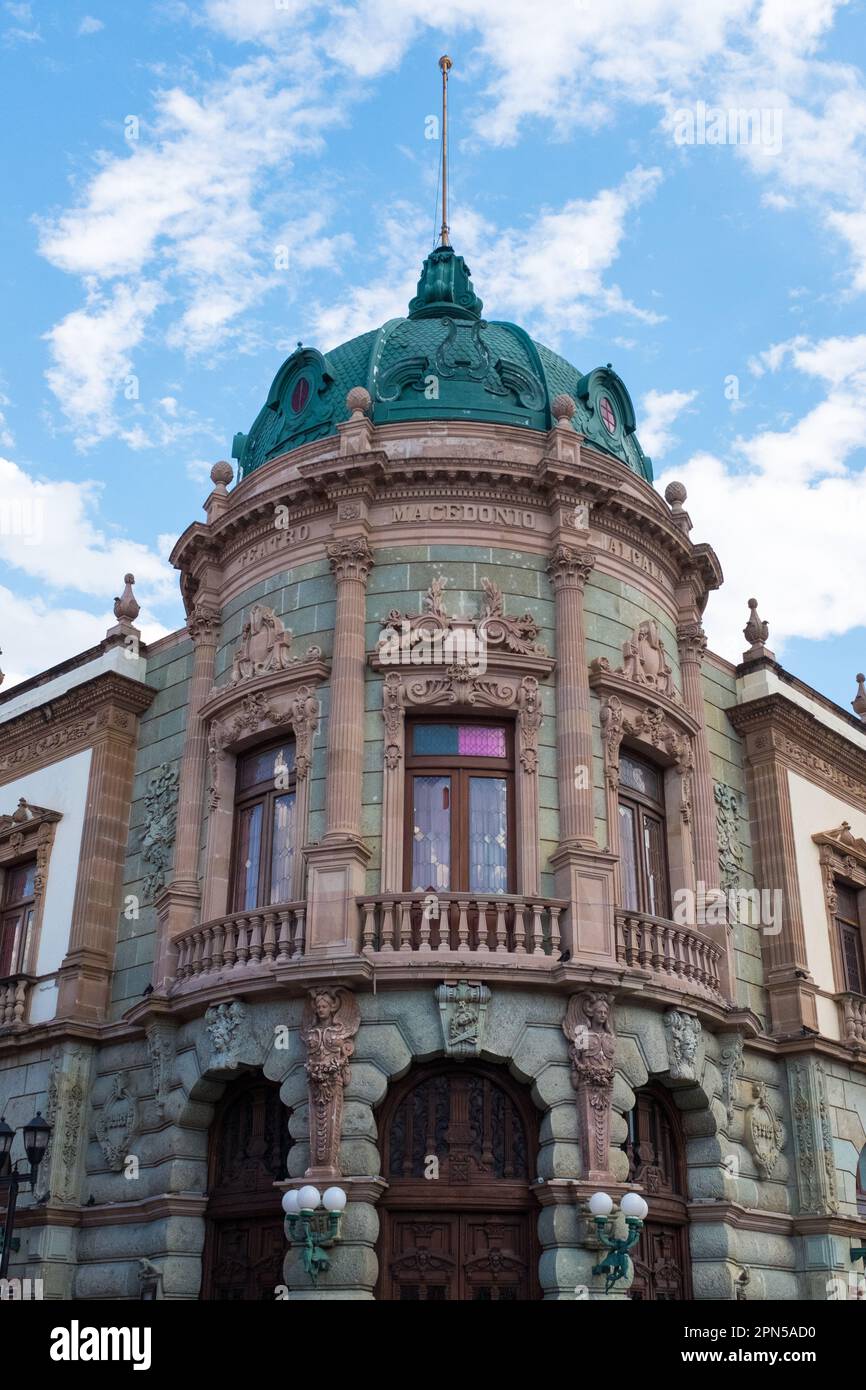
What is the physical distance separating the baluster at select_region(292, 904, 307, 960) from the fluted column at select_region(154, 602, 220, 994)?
2568 millimetres

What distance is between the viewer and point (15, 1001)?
2377cm

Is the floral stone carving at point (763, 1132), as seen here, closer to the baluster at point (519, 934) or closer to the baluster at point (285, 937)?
the baluster at point (519, 934)

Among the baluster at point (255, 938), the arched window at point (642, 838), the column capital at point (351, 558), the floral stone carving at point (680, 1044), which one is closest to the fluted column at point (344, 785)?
the column capital at point (351, 558)

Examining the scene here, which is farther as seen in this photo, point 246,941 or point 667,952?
point 667,952

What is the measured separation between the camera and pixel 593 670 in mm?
20656

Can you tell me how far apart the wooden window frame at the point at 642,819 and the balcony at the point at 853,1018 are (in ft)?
15.0

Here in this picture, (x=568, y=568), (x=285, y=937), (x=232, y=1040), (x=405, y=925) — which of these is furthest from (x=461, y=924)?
(x=568, y=568)

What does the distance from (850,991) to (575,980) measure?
8472 mm

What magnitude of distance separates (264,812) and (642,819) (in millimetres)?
5642

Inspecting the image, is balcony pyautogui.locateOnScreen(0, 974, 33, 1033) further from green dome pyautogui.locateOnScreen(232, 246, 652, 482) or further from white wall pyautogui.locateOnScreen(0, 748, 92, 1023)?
green dome pyautogui.locateOnScreen(232, 246, 652, 482)

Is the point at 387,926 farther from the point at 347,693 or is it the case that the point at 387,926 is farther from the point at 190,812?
the point at 190,812

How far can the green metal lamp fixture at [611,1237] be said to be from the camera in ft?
54.9
